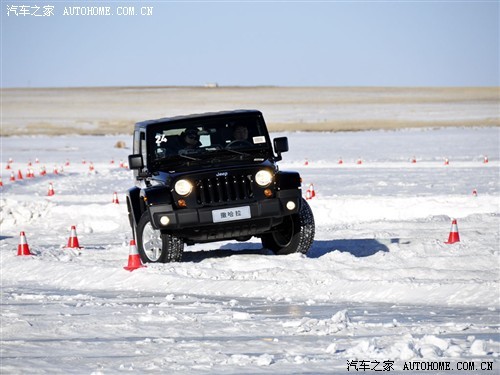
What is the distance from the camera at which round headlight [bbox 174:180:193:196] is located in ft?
41.2

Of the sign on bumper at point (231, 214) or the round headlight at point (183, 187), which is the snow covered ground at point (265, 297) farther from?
the round headlight at point (183, 187)

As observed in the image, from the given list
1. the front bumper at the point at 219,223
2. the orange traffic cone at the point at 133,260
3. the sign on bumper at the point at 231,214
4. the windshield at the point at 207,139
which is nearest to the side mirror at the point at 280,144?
the windshield at the point at 207,139

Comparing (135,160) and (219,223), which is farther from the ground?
(135,160)

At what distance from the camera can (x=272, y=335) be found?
880cm

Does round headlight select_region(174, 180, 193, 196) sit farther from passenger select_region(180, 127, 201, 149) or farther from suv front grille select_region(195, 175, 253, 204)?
passenger select_region(180, 127, 201, 149)

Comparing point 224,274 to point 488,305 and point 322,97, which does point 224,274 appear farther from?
point 322,97

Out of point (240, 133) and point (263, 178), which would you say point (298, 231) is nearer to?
point (263, 178)

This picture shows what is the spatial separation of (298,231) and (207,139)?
1.65 metres

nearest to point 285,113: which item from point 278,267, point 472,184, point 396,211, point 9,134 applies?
point 9,134

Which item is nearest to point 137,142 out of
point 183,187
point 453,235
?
point 183,187

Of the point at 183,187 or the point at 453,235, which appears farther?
the point at 453,235

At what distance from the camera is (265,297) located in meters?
11.2

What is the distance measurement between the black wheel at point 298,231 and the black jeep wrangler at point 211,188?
13 millimetres

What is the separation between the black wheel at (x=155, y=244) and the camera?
13.0m
